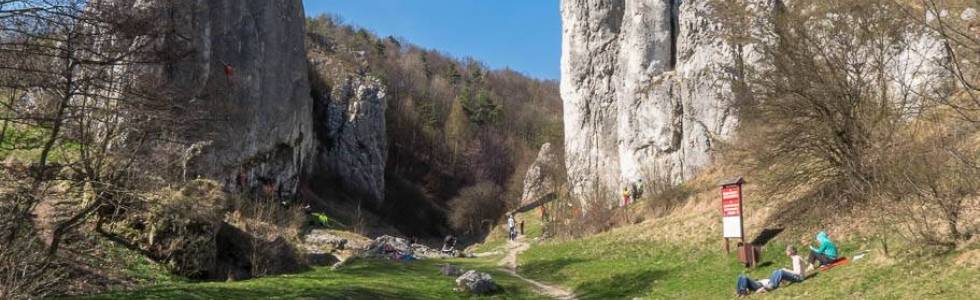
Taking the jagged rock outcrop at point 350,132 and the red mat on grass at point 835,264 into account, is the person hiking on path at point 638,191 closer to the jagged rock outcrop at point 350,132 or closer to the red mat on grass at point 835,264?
the red mat on grass at point 835,264

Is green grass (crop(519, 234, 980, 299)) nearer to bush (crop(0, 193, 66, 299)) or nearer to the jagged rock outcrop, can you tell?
bush (crop(0, 193, 66, 299))

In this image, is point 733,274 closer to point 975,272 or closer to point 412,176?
point 975,272

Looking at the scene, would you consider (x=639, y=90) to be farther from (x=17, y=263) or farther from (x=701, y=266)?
(x=17, y=263)

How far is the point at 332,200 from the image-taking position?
5759 cm

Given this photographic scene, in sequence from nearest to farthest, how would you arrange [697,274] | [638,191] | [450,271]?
1. [697,274]
2. [450,271]
3. [638,191]

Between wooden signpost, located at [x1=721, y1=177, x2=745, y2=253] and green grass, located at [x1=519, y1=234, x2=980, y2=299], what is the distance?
2.33ft

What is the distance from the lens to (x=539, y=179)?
237 ft

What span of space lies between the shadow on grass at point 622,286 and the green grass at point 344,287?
59.0 inches

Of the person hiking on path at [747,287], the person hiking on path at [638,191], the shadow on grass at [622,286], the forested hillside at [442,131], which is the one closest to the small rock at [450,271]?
the shadow on grass at [622,286]

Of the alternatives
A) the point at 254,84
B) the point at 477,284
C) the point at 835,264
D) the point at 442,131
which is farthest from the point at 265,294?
the point at 442,131

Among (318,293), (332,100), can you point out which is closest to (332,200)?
(332,100)

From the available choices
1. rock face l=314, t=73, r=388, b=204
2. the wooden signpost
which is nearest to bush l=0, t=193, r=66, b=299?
the wooden signpost

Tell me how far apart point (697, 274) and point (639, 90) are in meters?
29.6

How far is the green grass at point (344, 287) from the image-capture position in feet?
39.5
